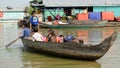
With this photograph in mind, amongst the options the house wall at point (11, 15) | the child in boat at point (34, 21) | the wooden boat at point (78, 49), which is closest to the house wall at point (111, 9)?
the house wall at point (11, 15)

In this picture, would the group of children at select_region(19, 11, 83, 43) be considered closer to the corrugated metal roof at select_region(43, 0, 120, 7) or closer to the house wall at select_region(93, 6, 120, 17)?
the corrugated metal roof at select_region(43, 0, 120, 7)

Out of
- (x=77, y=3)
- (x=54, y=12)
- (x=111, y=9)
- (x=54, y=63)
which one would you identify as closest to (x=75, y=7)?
(x=77, y=3)

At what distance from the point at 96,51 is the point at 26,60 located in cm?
258

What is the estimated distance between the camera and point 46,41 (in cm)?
1193

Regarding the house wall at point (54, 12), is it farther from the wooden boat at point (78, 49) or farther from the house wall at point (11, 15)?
the wooden boat at point (78, 49)

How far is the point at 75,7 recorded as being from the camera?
111 feet

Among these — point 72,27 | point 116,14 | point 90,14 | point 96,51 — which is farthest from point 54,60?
point 116,14

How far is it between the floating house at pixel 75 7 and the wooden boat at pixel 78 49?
21.8m

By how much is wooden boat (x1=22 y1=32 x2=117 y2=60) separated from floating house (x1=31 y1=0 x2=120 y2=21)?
71.4 feet

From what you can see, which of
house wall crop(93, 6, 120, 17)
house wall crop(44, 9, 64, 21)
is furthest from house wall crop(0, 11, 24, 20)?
house wall crop(93, 6, 120, 17)

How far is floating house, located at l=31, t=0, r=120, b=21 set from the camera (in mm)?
33438

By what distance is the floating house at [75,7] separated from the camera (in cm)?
3344

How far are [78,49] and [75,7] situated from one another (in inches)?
926

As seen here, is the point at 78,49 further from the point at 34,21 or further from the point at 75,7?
the point at 75,7
